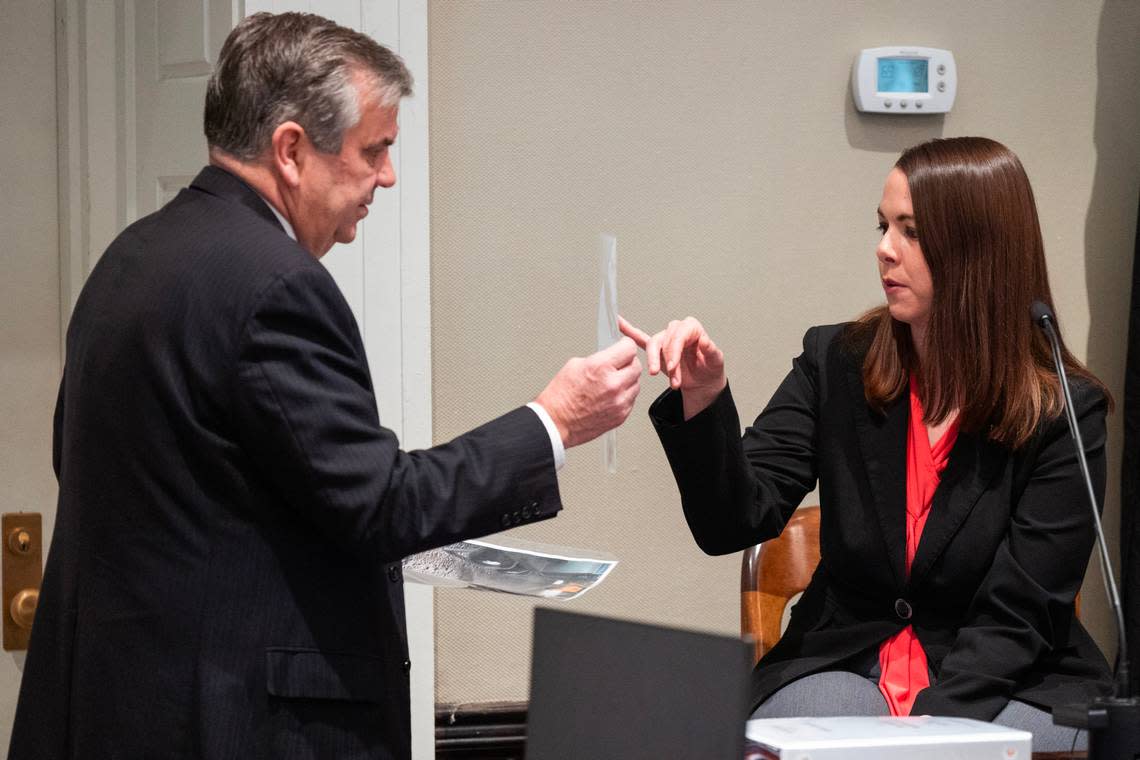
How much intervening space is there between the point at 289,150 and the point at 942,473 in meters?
1.10

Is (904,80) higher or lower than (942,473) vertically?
higher

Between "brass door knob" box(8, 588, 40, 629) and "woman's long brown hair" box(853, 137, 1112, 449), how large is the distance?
1.78 m

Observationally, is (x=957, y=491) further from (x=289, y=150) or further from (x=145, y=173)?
(x=145, y=173)

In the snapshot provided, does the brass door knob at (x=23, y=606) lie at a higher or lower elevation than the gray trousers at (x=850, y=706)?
lower

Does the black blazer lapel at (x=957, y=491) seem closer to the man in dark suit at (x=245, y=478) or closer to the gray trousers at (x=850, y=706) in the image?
the gray trousers at (x=850, y=706)

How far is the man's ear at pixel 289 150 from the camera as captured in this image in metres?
1.49

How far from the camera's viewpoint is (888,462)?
200cm

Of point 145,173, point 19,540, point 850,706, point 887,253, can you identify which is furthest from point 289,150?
point 19,540

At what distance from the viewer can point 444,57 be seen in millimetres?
2645

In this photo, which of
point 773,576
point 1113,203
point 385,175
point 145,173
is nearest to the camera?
point 385,175

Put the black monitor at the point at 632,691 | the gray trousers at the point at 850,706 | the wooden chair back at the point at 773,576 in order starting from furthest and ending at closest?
1. the wooden chair back at the point at 773,576
2. the gray trousers at the point at 850,706
3. the black monitor at the point at 632,691

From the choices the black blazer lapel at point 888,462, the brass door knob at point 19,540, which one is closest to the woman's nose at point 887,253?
the black blazer lapel at point 888,462

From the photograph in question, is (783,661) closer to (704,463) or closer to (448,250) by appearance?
(704,463)

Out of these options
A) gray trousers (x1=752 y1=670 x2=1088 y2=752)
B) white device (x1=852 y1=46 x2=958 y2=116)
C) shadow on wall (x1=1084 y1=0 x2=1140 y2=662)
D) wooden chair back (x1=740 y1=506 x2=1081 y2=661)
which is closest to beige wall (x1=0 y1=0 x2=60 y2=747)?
wooden chair back (x1=740 y1=506 x2=1081 y2=661)
